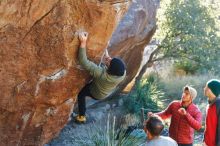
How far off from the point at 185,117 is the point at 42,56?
2.29 metres

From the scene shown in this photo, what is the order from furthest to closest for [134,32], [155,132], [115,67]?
[134,32], [115,67], [155,132]

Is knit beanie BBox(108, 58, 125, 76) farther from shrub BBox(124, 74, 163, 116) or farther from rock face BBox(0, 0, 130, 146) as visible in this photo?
shrub BBox(124, 74, 163, 116)

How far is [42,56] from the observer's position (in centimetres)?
702

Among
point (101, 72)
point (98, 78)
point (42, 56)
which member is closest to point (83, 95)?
point (98, 78)

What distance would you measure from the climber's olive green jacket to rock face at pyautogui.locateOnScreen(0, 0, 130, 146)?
6.2 inches

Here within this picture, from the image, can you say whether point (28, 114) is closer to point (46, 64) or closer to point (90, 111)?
point (46, 64)

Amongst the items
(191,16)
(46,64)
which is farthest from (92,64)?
(191,16)

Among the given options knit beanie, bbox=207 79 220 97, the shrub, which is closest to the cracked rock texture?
knit beanie, bbox=207 79 220 97

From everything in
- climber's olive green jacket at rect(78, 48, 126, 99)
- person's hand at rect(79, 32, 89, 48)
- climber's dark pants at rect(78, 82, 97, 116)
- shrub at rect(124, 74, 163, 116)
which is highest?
person's hand at rect(79, 32, 89, 48)

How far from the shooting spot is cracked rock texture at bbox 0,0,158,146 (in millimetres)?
6688

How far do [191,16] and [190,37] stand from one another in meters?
0.73

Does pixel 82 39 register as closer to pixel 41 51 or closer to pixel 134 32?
pixel 41 51

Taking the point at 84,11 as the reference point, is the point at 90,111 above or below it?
below

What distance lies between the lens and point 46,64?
7113mm
